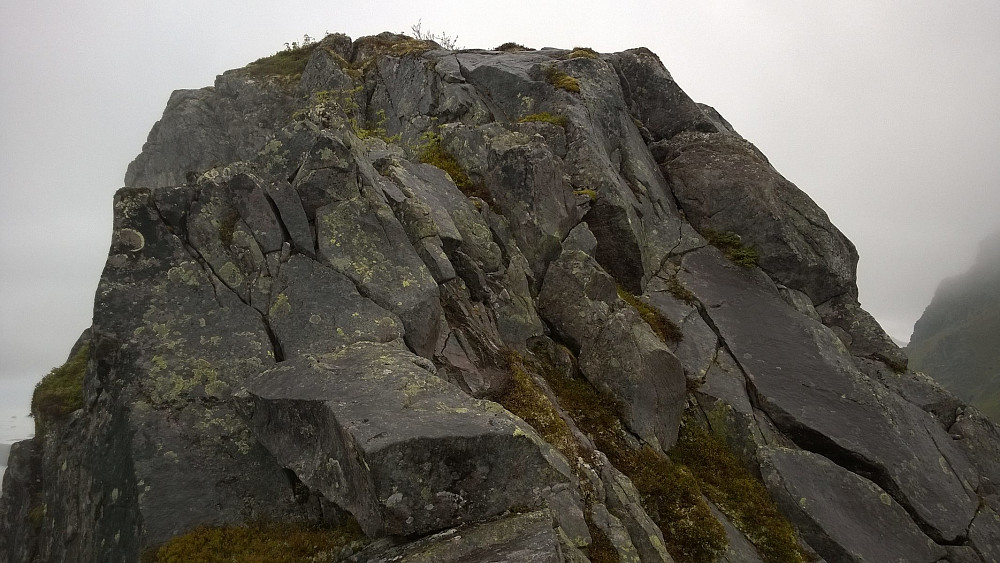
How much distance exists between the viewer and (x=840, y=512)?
15867 mm

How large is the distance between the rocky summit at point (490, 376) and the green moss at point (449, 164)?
15 cm

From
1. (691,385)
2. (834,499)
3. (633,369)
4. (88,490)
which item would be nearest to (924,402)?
(834,499)

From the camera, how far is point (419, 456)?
29.9 ft

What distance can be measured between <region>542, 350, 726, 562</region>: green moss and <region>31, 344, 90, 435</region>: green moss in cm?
1456

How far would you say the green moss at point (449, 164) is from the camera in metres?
22.6

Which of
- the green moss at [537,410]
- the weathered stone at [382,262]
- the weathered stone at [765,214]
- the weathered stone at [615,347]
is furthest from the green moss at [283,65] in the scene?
the green moss at [537,410]

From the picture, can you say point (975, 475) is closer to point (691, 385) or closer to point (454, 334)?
point (691, 385)

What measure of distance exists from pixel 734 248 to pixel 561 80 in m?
14.2

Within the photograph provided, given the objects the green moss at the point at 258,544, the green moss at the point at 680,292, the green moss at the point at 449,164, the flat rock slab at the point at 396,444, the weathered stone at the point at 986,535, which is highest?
the green moss at the point at 449,164

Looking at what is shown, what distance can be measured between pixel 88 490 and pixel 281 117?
31568mm

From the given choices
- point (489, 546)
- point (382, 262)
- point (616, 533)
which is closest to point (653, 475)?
point (616, 533)

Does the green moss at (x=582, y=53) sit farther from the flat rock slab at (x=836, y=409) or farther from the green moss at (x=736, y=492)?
the green moss at (x=736, y=492)

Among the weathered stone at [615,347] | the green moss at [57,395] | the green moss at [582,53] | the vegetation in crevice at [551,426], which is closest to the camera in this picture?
the vegetation in crevice at [551,426]

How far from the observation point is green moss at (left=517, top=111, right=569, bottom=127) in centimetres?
2683
